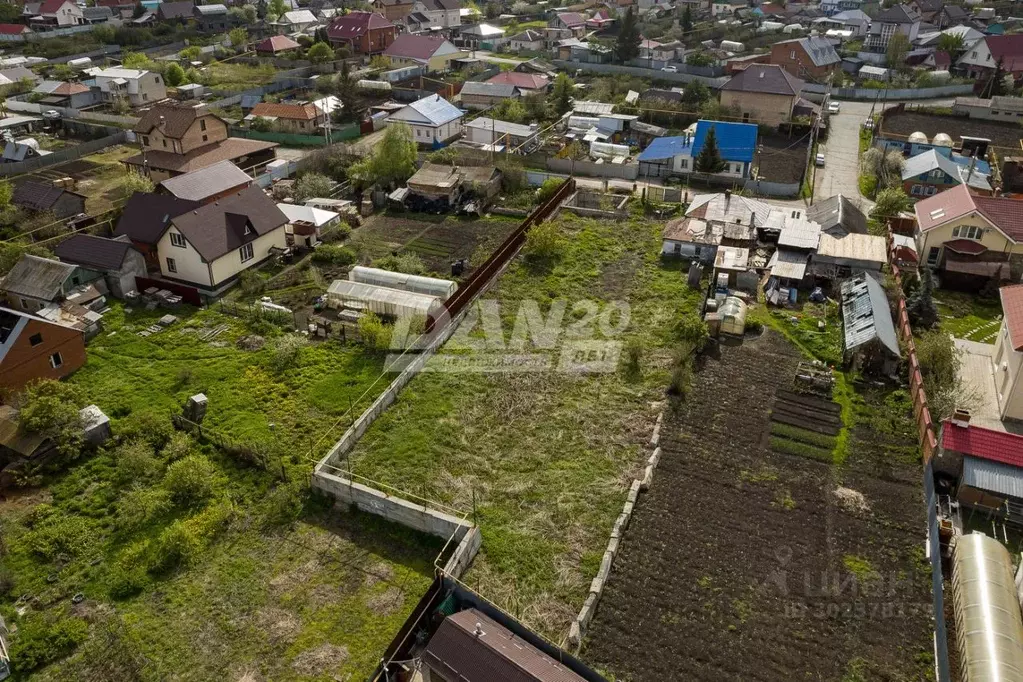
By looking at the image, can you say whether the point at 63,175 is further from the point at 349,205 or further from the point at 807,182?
the point at 807,182

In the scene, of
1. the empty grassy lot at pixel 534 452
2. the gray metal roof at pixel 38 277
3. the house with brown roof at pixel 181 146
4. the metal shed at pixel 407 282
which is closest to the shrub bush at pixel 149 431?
the empty grassy lot at pixel 534 452

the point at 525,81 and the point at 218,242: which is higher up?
the point at 525,81

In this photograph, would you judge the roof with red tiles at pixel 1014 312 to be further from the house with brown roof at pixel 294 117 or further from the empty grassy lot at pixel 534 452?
the house with brown roof at pixel 294 117

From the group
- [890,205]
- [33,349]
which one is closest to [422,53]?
[890,205]

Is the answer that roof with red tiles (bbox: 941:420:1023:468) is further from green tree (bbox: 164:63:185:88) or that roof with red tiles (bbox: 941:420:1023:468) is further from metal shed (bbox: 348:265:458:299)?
green tree (bbox: 164:63:185:88)

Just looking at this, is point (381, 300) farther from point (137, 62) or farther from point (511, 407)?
point (137, 62)
